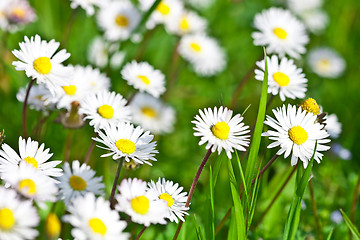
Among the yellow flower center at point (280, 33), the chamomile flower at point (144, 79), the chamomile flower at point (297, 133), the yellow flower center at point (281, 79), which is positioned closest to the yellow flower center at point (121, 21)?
the chamomile flower at point (144, 79)

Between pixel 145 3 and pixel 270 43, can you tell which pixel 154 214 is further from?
pixel 145 3

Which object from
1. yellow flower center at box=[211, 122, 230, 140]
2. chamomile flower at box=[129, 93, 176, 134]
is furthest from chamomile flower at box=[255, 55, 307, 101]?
chamomile flower at box=[129, 93, 176, 134]

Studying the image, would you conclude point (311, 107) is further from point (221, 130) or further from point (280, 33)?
point (280, 33)

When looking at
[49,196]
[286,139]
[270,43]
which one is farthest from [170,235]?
[270,43]

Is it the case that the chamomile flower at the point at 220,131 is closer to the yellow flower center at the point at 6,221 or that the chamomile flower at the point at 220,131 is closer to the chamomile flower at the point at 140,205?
the chamomile flower at the point at 140,205

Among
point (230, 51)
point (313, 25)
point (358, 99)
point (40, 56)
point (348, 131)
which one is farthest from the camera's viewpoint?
point (313, 25)

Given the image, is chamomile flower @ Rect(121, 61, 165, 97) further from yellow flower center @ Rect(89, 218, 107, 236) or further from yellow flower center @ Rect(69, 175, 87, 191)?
yellow flower center @ Rect(89, 218, 107, 236)
